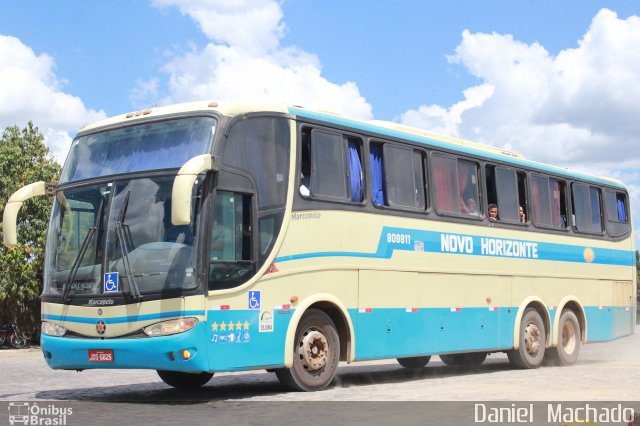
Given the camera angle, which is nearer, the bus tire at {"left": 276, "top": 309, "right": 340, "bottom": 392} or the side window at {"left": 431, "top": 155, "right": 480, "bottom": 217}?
the bus tire at {"left": 276, "top": 309, "right": 340, "bottom": 392}

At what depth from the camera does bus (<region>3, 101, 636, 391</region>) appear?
1181 centimetres

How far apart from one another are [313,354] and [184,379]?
2.27m

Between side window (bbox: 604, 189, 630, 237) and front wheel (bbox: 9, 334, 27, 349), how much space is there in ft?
73.6

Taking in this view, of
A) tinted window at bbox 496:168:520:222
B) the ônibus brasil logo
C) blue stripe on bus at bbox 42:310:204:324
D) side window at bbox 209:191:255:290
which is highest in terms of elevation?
tinted window at bbox 496:168:520:222

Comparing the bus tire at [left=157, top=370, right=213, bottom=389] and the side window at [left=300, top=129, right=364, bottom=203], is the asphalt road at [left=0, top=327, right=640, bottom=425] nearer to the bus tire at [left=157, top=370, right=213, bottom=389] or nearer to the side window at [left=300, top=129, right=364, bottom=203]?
the bus tire at [left=157, top=370, right=213, bottom=389]

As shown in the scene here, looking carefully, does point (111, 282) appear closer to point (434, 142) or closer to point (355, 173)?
point (355, 173)

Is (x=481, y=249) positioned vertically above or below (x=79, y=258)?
above

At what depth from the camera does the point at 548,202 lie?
64.1 feet

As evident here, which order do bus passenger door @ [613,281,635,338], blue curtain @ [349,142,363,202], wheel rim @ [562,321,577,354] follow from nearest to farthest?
1. blue curtain @ [349,142,363,202]
2. wheel rim @ [562,321,577,354]
3. bus passenger door @ [613,281,635,338]

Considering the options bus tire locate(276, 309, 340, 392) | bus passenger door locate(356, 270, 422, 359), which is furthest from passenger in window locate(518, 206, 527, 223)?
bus tire locate(276, 309, 340, 392)

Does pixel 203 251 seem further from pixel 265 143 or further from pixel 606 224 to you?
pixel 606 224

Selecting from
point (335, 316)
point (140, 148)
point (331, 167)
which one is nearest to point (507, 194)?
point (331, 167)

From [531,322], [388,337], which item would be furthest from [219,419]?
[531,322]

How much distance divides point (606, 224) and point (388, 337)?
8.82m
